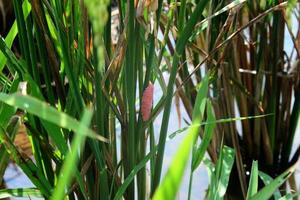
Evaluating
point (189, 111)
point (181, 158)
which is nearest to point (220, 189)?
point (189, 111)

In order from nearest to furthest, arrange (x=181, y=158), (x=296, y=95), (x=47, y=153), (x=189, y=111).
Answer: (x=181, y=158) < (x=47, y=153) < (x=189, y=111) < (x=296, y=95)

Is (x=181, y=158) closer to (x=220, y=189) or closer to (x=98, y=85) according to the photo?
(x=98, y=85)

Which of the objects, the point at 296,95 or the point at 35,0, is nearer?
the point at 35,0

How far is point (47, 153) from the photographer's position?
690 mm

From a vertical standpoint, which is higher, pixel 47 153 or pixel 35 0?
pixel 35 0

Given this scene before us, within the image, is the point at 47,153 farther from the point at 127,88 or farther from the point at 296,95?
the point at 296,95

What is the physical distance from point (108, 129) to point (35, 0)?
16cm

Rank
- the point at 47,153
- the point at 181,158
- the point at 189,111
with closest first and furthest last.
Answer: the point at 181,158
the point at 47,153
the point at 189,111

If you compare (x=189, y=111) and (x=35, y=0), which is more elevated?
(x=35, y=0)

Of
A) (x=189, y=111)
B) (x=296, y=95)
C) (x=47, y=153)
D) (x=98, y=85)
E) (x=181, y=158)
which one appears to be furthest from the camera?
(x=296, y=95)

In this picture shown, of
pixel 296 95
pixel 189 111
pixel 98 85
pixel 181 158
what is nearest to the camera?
pixel 181 158

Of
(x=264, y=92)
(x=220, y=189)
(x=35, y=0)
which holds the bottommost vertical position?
(x=220, y=189)

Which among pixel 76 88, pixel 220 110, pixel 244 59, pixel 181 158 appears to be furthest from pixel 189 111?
pixel 181 158

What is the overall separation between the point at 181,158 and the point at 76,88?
33cm
